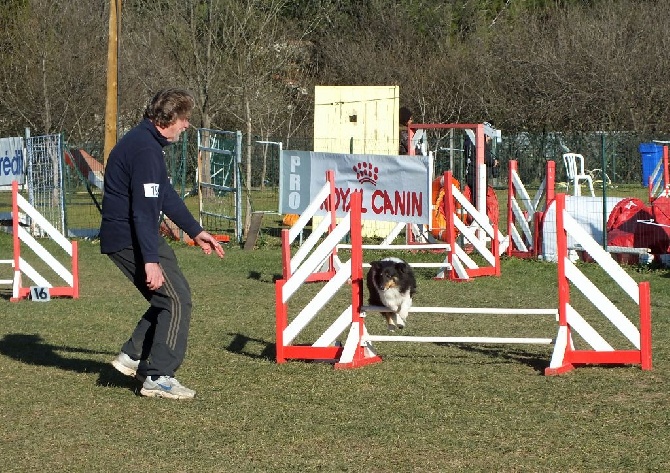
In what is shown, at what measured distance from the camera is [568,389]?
7004mm

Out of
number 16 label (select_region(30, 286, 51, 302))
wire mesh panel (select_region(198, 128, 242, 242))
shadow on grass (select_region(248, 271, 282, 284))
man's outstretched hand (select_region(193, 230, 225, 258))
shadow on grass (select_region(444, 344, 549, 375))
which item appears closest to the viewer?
man's outstretched hand (select_region(193, 230, 225, 258))

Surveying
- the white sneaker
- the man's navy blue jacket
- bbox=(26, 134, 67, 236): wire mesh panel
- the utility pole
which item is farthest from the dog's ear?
the utility pole

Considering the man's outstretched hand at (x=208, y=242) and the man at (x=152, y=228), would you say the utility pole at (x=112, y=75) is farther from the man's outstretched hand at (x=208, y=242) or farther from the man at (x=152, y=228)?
the man at (x=152, y=228)

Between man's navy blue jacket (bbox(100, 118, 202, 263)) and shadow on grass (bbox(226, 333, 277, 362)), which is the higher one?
man's navy blue jacket (bbox(100, 118, 202, 263))

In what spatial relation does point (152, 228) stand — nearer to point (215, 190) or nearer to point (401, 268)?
point (401, 268)

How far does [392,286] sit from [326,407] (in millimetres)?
1964

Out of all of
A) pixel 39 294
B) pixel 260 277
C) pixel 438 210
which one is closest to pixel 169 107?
pixel 39 294

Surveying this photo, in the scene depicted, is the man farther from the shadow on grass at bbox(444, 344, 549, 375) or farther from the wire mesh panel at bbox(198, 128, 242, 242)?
the wire mesh panel at bbox(198, 128, 242, 242)

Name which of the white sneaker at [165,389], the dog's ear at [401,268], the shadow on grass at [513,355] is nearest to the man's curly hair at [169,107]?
the white sneaker at [165,389]

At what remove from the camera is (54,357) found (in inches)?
332

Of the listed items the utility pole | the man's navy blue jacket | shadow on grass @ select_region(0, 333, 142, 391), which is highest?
the utility pole

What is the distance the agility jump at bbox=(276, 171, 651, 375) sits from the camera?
7.56 metres

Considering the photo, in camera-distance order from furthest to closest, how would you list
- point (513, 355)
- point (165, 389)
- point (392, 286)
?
point (392, 286)
point (513, 355)
point (165, 389)

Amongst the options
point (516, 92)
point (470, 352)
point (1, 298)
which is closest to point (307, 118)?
point (516, 92)
